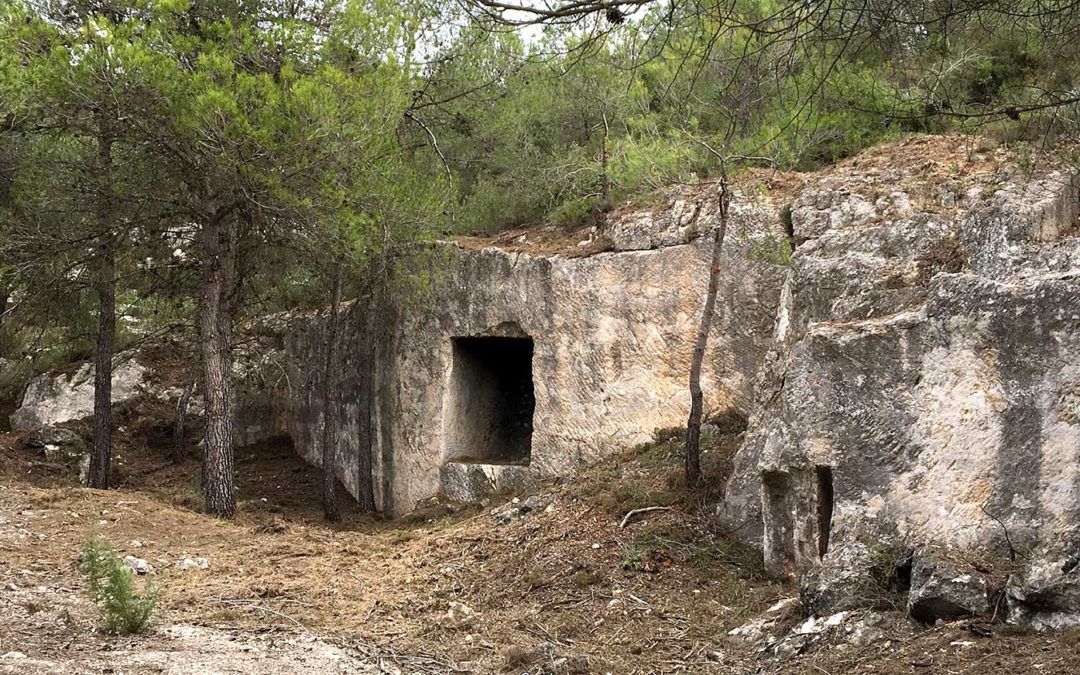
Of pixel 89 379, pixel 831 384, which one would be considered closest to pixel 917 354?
pixel 831 384

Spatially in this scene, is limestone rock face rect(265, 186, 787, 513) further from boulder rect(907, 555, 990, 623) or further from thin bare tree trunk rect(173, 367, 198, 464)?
boulder rect(907, 555, 990, 623)

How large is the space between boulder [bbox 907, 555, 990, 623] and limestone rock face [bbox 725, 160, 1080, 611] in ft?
0.74

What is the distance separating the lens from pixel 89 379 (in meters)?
15.9

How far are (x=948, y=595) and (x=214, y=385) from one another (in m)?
8.09

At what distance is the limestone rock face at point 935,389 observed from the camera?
5.64 m

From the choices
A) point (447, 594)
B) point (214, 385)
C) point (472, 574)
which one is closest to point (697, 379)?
point (472, 574)

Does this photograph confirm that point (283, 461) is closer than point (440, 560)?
No

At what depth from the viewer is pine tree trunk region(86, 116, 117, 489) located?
36.8 ft

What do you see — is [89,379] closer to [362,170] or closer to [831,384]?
[362,170]

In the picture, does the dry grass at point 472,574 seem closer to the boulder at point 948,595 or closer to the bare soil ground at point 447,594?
the bare soil ground at point 447,594

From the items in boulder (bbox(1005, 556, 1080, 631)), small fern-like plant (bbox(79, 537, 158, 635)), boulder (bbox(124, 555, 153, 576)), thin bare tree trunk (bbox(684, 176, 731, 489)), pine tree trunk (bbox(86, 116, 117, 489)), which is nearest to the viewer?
boulder (bbox(1005, 556, 1080, 631))

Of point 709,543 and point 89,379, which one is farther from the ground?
point 89,379

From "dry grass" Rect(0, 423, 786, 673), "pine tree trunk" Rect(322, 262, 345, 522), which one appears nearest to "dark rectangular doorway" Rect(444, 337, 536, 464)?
"pine tree trunk" Rect(322, 262, 345, 522)

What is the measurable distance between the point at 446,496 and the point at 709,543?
17.5 ft
